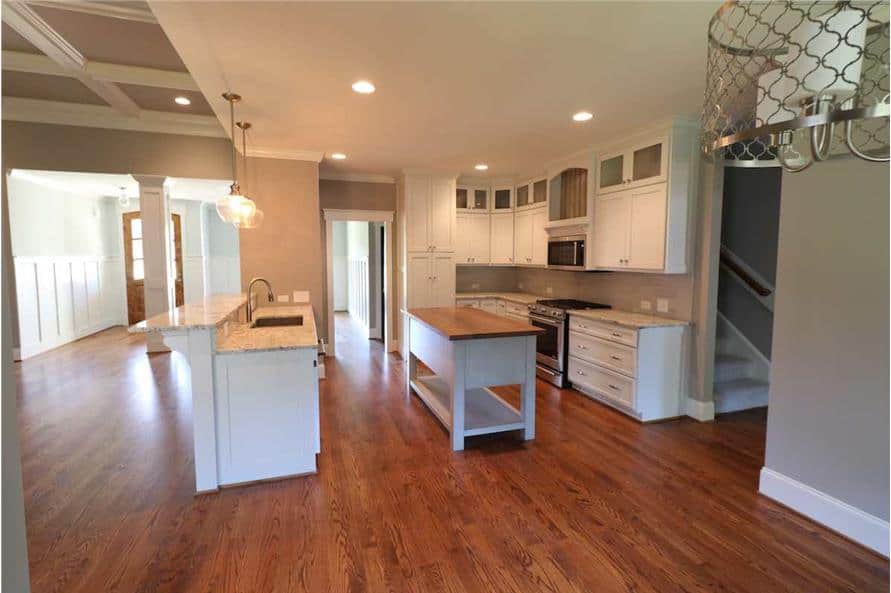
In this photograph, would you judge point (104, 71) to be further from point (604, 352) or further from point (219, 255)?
point (219, 255)

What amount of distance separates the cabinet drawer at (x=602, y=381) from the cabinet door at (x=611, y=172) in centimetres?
170

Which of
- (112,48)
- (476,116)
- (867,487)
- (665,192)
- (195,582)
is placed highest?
(112,48)

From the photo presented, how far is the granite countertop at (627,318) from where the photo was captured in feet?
11.7

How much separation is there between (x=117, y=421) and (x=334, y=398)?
176cm

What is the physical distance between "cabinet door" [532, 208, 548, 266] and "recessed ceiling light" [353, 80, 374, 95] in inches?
111

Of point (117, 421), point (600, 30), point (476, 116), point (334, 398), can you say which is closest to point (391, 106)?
point (476, 116)

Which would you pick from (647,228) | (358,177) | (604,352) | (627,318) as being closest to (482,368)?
(604,352)

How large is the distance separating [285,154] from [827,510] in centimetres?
497

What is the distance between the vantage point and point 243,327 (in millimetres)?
3350

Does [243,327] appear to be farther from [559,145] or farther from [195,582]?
[559,145]

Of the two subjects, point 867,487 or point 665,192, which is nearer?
point 867,487

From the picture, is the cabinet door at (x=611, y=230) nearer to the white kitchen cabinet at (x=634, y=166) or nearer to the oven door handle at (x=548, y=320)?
the white kitchen cabinet at (x=634, y=166)

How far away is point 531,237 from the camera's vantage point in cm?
545

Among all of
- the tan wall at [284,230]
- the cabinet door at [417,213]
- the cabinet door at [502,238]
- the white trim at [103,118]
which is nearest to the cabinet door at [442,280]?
the cabinet door at [417,213]
